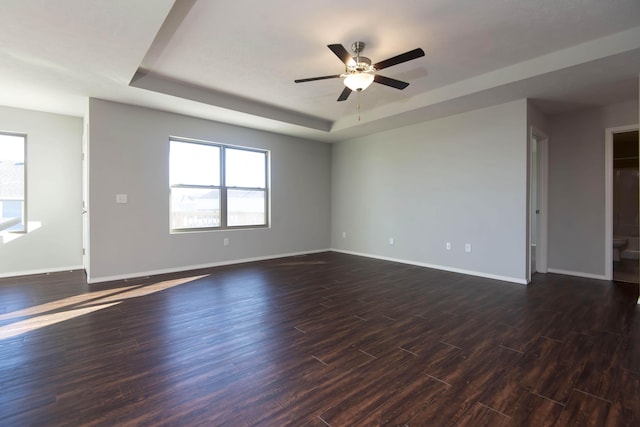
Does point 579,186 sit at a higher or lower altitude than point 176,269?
higher

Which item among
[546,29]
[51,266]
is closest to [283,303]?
[546,29]

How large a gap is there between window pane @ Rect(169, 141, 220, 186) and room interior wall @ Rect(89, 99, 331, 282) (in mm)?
189

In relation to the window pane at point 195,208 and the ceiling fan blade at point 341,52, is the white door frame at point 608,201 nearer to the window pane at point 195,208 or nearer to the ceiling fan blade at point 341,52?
the ceiling fan blade at point 341,52

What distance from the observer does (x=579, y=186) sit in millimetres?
4551

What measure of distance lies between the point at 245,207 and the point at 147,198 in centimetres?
170

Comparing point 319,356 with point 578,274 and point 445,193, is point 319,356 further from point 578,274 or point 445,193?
point 578,274

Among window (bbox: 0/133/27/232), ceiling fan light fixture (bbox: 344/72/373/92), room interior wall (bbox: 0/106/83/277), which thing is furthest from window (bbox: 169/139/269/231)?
ceiling fan light fixture (bbox: 344/72/373/92)

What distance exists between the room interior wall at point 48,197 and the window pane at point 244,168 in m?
2.35

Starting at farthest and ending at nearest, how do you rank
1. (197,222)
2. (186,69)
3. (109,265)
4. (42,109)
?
1. (197,222)
2. (42,109)
3. (109,265)
4. (186,69)

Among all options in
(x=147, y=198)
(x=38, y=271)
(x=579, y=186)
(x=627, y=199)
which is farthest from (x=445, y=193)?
(x=38, y=271)

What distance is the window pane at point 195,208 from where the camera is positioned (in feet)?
16.3

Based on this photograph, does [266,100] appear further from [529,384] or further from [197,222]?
[529,384]

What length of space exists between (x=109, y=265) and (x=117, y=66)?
2.65 metres

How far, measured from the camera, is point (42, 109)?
4551 mm
